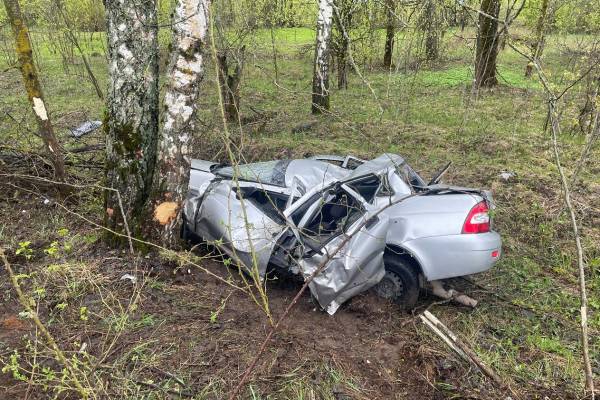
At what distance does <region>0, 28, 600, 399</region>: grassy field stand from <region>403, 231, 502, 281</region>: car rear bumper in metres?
0.54

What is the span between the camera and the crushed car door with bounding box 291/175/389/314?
4.19m

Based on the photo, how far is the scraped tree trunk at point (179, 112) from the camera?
13.0 ft

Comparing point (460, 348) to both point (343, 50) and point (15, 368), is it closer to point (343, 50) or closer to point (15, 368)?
point (15, 368)

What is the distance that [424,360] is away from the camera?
11.9ft

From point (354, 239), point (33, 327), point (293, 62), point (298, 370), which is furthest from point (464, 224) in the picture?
point (293, 62)

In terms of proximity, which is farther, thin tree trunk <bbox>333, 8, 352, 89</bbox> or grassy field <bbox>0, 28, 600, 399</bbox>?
thin tree trunk <bbox>333, 8, 352, 89</bbox>

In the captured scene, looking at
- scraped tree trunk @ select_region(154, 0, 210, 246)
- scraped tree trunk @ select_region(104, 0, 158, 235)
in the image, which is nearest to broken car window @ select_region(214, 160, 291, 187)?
scraped tree trunk @ select_region(154, 0, 210, 246)

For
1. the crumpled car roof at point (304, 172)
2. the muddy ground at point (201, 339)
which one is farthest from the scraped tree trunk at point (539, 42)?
the muddy ground at point (201, 339)

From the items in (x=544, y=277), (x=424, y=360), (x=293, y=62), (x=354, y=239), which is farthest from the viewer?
(x=293, y=62)

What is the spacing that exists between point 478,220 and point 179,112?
10.4 feet

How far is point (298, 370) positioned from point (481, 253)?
2275mm

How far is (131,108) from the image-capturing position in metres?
4.31

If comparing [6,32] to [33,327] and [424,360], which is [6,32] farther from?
[424,360]

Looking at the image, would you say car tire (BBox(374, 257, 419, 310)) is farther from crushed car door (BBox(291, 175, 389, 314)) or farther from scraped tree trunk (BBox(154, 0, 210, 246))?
scraped tree trunk (BBox(154, 0, 210, 246))
